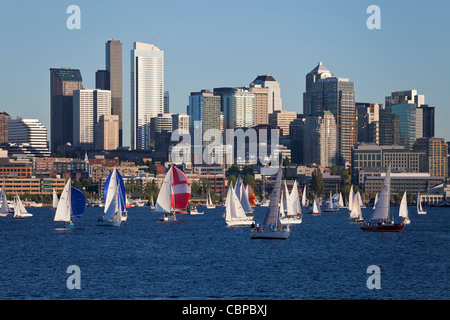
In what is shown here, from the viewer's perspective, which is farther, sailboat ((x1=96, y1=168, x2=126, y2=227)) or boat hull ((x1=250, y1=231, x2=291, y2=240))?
sailboat ((x1=96, y1=168, x2=126, y2=227))

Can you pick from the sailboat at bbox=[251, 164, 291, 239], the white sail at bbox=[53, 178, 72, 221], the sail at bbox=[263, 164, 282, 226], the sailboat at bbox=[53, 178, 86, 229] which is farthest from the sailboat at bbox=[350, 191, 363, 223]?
the sail at bbox=[263, 164, 282, 226]

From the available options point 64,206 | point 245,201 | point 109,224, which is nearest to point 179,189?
point 109,224

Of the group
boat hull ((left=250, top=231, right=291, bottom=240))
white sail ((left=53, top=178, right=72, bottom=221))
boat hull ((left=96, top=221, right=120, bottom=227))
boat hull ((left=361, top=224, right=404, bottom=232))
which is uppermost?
white sail ((left=53, top=178, right=72, bottom=221))

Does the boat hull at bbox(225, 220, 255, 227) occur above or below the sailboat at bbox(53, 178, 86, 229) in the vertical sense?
below

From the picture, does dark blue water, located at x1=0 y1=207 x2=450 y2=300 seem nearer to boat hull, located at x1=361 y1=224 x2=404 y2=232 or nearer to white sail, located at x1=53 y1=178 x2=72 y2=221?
boat hull, located at x1=361 y1=224 x2=404 y2=232

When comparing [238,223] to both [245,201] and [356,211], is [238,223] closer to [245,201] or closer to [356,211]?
[245,201]

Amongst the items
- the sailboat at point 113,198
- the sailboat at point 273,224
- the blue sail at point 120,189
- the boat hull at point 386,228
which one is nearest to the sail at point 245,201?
the sailboat at point 113,198

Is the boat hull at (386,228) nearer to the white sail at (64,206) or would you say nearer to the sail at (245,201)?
the sail at (245,201)
